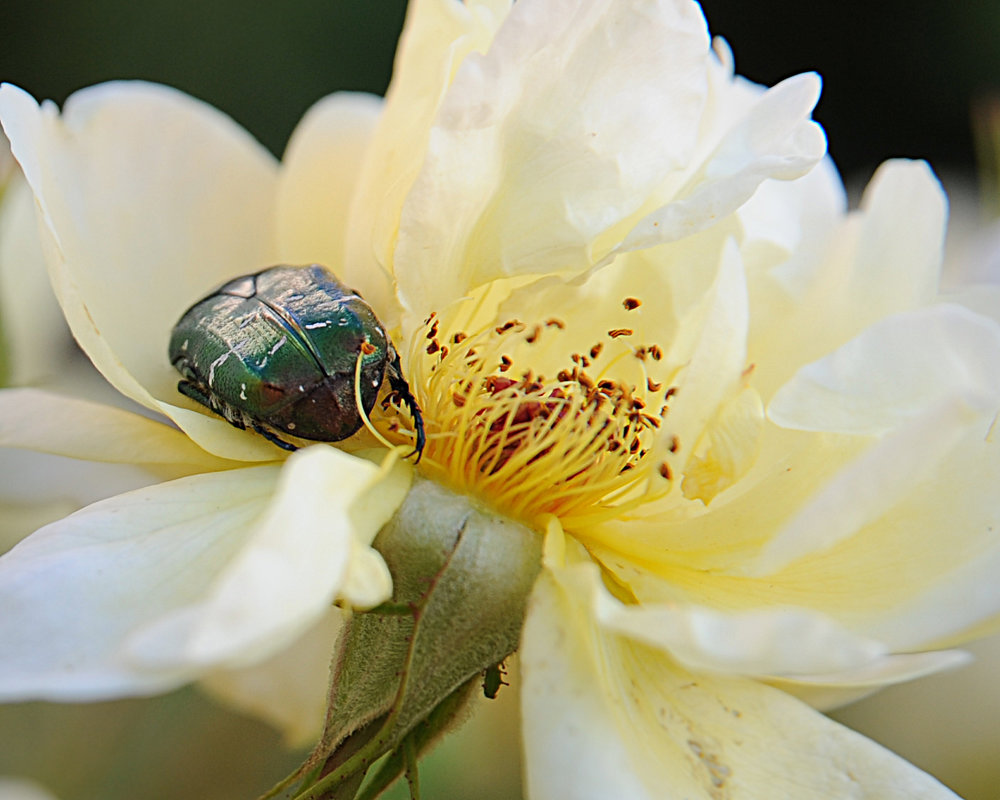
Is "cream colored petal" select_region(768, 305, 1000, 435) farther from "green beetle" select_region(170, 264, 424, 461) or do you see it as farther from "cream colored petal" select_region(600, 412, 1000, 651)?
"green beetle" select_region(170, 264, 424, 461)

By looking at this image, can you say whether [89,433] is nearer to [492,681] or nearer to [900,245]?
[492,681]

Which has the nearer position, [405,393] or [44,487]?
[405,393]

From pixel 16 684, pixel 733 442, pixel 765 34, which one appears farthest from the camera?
pixel 765 34

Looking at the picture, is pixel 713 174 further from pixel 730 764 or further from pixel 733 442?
pixel 730 764

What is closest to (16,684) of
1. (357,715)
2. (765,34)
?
(357,715)

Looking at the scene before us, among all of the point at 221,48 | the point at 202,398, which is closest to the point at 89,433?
the point at 202,398

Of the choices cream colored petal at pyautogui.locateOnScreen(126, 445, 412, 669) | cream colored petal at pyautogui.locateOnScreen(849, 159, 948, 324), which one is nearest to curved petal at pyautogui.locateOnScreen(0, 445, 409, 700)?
cream colored petal at pyautogui.locateOnScreen(126, 445, 412, 669)
